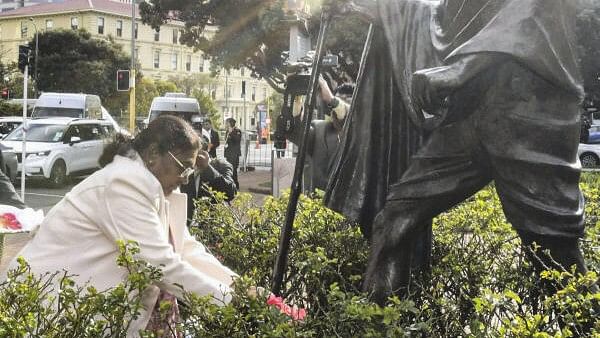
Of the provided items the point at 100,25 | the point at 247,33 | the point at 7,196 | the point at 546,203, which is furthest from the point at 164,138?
the point at 100,25

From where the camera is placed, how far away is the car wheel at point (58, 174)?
19.0 metres

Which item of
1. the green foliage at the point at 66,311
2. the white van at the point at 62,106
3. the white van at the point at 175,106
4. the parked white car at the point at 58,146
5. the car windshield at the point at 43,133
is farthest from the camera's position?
the white van at the point at 175,106

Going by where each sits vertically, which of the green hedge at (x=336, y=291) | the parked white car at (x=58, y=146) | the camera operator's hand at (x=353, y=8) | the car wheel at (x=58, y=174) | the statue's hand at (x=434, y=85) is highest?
the camera operator's hand at (x=353, y=8)

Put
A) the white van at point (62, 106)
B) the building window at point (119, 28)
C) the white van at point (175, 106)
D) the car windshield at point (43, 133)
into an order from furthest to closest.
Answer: the building window at point (119, 28) < the white van at point (175, 106) < the white van at point (62, 106) < the car windshield at point (43, 133)

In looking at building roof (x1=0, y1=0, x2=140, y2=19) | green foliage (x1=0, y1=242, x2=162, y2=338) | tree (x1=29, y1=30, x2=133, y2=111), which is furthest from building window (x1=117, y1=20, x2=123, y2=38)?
green foliage (x1=0, y1=242, x2=162, y2=338)

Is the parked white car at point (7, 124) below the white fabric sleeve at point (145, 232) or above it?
below

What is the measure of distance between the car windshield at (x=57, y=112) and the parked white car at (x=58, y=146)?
590cm

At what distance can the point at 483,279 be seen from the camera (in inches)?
161

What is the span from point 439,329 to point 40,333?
1587 millimetres

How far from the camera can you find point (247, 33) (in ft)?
83.1

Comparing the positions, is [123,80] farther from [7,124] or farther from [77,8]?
[77,8]

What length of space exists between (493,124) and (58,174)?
55.9 ft

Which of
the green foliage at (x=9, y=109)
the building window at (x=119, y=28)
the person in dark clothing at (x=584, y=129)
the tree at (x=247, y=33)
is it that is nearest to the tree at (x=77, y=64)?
the green foliage at (x=9, y=109)

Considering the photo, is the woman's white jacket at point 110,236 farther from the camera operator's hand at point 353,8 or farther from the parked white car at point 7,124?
the parked white car at point 7,124
